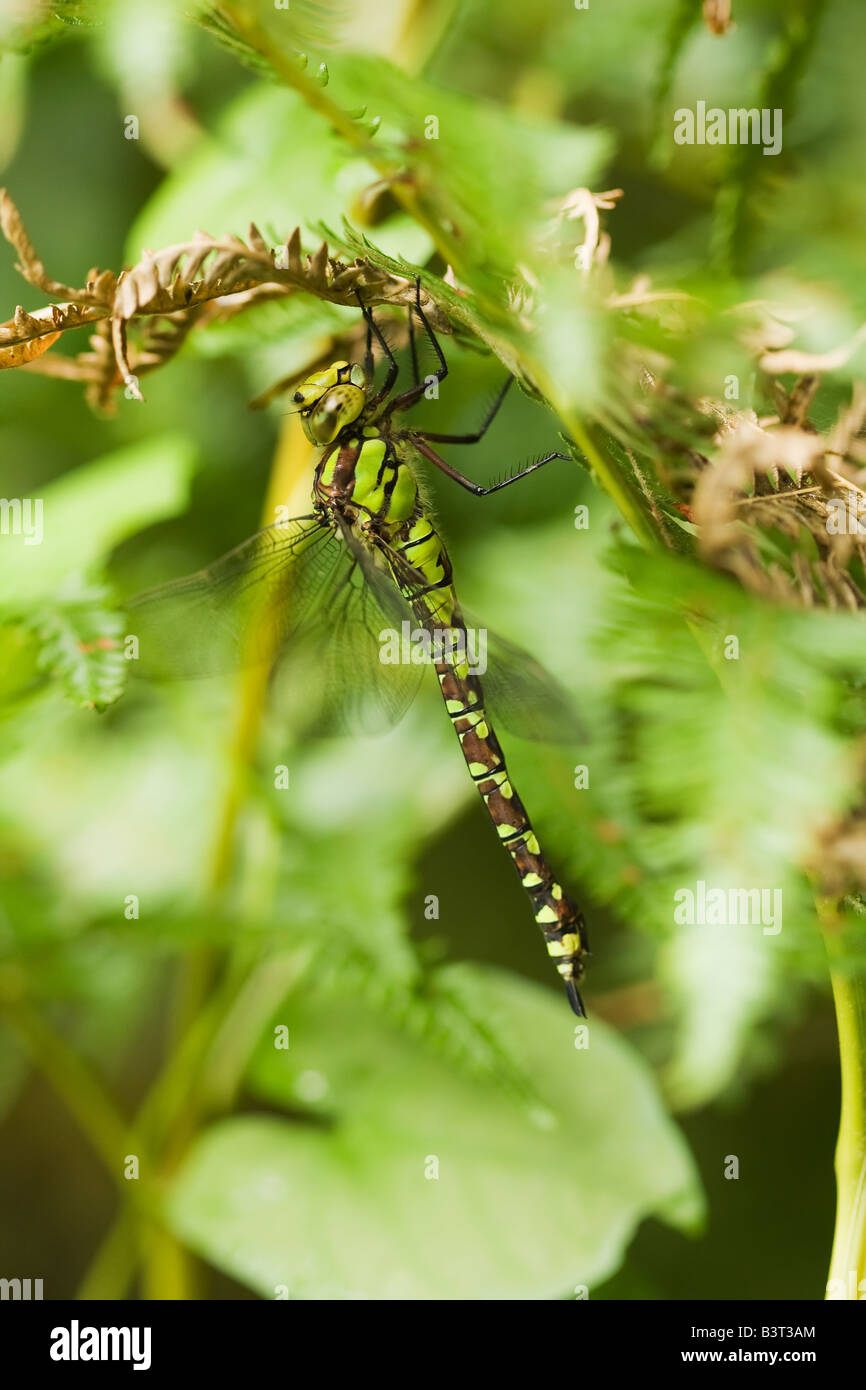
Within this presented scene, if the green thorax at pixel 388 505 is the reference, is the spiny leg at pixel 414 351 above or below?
above

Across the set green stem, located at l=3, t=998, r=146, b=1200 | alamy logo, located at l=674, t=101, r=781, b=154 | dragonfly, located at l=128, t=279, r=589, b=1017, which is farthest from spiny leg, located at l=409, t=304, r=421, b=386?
green stem, located at l=3, t=998, r=146, b=1200

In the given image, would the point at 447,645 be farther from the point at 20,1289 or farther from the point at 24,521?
the point at 20,1289

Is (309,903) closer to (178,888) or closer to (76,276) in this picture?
(178,888)

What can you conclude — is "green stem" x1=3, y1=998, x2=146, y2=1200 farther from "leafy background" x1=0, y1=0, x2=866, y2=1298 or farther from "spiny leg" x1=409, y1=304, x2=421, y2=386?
"spiny leg" x1=409, y1=304, x2=421, y2=386
